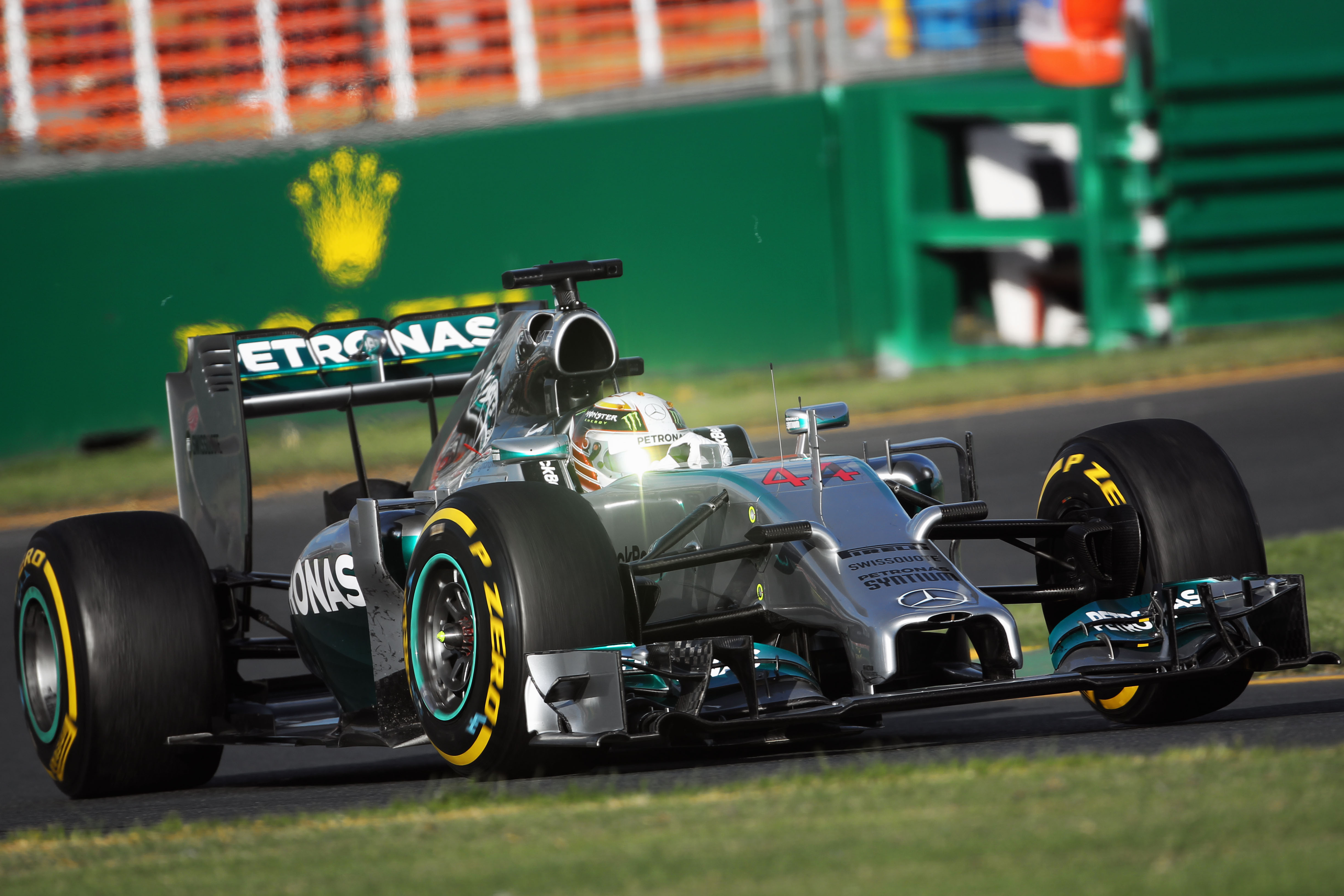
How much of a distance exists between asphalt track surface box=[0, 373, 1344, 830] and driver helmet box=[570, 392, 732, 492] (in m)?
1.04

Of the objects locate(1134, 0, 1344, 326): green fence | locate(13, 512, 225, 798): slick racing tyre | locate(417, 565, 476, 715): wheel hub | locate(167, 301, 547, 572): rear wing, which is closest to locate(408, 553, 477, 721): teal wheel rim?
locate(417, 565, 476, 715): wheel hub

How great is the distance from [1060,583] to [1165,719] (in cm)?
61

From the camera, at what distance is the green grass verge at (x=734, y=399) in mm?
15969

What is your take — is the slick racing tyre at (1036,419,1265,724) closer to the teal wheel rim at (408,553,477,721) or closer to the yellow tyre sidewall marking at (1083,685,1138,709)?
the yellow tyre sidewall marking at (1083,685,1138,709)

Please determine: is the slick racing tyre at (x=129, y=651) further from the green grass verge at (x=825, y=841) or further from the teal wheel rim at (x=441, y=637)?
the green grass verge at (x=825, y=841)

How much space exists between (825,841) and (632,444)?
275cm

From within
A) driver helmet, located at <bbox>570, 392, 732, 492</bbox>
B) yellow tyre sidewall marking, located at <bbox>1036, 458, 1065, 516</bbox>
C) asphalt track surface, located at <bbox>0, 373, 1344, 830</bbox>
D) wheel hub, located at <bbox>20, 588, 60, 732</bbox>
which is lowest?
asphalt track surface, located at <bbox>0, 373, 1344, 830</bbox>

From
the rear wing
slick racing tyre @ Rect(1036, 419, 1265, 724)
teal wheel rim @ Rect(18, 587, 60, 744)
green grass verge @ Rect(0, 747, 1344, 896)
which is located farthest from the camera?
the rear wing

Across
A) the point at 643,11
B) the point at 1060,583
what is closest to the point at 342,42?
the point at 643,11

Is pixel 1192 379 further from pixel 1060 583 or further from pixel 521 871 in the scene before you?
pixel 521 871

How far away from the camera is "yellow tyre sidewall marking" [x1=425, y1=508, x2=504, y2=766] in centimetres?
559

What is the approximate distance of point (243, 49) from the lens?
60.5 feet

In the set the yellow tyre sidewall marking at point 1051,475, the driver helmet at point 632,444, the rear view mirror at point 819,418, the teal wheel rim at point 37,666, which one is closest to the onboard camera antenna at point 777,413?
the rear view mirror at point 819,418

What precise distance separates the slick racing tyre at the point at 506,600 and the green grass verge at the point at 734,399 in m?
9.92
